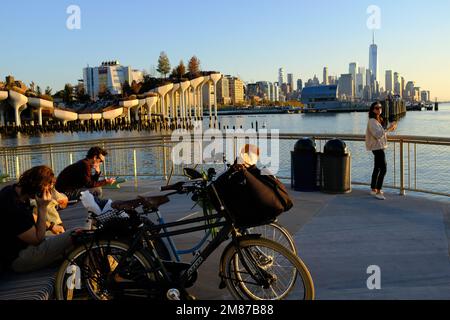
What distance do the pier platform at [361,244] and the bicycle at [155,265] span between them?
38cm

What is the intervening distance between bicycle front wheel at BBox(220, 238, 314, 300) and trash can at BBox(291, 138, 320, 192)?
5218 millimetres

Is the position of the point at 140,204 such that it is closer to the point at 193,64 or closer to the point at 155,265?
the point at 155,265

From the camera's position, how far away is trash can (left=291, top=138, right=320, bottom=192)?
8.78 metres

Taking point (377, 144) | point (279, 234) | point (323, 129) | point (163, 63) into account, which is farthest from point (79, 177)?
point (163, 63)

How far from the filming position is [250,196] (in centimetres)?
340

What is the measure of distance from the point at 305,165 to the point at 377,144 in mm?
1387

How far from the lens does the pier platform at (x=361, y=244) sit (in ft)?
13.9

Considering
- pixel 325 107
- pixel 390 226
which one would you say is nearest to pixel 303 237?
pixel 390 226

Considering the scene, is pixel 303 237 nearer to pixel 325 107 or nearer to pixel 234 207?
pixel 234 207

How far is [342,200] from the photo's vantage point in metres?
7.95

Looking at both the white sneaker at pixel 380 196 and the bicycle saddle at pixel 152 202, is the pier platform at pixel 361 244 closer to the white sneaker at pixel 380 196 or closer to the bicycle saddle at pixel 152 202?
the white sneaker at pixel 380 196

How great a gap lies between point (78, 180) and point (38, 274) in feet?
10.8

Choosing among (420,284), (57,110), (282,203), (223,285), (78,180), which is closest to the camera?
(282,203)

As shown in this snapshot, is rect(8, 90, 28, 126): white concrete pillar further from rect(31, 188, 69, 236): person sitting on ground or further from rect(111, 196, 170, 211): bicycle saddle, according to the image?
rect(111, 196, 170, 211): bicycle saddle
